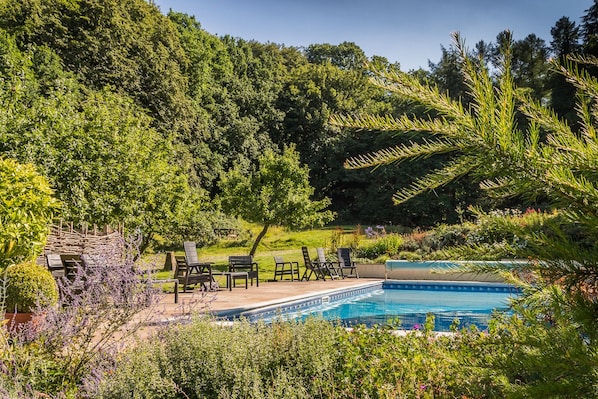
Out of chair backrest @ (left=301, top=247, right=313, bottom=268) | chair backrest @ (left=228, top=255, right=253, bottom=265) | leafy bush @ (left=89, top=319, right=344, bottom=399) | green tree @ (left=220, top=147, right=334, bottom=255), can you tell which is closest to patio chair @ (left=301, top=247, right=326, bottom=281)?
chair backrest @ (left=301, top=247, right=313, bottom=268)

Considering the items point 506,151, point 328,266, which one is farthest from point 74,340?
point 328,266

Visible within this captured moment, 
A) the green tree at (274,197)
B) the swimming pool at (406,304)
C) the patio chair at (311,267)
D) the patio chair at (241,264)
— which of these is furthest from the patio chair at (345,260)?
the patio chair at (241,264)

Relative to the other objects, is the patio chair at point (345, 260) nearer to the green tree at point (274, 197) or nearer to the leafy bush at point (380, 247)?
the leafy bush at point (380, 247)

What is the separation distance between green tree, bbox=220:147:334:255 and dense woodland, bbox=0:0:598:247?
207cm

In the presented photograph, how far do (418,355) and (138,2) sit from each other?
2746cm

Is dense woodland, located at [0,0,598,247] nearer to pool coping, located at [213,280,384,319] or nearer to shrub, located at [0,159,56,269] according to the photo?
pool coping, located at [213,280,384,319]

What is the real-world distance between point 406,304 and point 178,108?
60.7ft

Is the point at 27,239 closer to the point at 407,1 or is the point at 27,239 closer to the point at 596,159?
the point at 407,1

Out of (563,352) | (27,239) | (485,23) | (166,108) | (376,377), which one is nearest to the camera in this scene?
(563,352)

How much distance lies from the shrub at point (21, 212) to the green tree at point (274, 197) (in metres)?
10.8

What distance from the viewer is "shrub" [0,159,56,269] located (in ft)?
19.5

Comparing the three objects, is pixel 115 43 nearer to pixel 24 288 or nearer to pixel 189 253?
pixel 189 253

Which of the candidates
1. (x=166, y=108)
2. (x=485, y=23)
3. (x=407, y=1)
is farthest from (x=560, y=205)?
(x=166, y=108)

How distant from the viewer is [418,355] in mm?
3609
